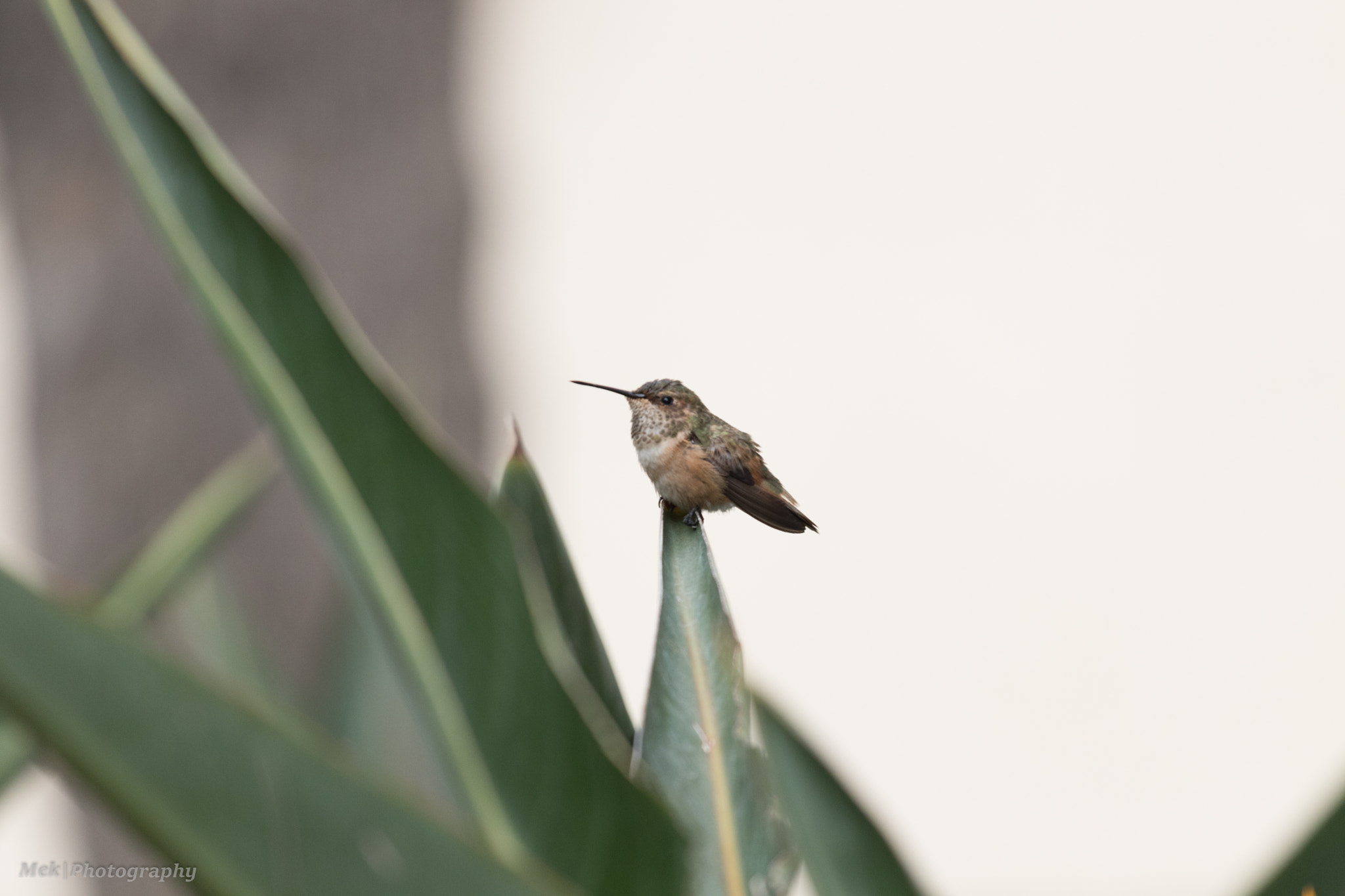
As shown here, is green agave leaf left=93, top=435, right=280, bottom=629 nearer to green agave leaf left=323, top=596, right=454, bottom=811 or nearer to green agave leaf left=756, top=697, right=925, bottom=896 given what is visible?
green agave leaf left=323, top=596, right=454, bottom=811

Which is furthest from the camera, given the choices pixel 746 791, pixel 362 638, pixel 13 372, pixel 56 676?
pixel 13 372

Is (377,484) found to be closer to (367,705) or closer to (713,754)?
(713,754)

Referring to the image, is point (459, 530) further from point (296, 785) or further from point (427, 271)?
point (427, 271)

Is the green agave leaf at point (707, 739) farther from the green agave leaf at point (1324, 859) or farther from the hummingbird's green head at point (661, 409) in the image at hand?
the green agave leaf at point (1324, 859)

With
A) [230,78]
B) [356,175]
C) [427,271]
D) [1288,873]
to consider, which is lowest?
[1288,873]

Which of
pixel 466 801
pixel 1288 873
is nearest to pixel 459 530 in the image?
pixel 466 801

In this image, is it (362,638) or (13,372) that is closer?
(362,638)

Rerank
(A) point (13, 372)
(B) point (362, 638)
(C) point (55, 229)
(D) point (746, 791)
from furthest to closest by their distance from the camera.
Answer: (A) point (13, 372) → (C) point (55, 229) → (B) point (362, 638) → (D) point (746, 791)
